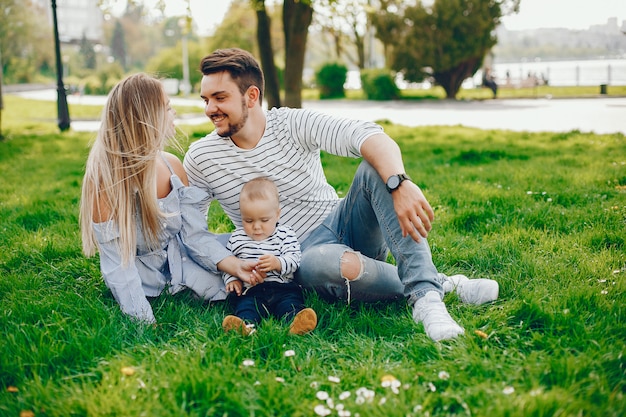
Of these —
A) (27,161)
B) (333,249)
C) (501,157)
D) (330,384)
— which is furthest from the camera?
(27,161)

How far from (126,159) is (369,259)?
1.43 metres

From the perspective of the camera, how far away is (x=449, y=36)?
2764 centimetres

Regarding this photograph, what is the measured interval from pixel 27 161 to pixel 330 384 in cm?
832

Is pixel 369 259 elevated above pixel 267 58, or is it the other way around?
pixel 267 58

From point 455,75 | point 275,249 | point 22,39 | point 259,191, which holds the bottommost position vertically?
point 275,249

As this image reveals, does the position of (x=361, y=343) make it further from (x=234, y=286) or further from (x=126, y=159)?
(x=126, y=159)

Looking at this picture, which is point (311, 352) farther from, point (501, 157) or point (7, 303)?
point (501, 157)

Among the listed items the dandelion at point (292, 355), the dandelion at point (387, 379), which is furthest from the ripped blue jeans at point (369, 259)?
the dandelion at point (387, 379)

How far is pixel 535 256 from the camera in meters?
3.97

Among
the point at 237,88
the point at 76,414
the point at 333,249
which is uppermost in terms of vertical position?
the point at 237,88

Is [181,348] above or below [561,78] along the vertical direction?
below

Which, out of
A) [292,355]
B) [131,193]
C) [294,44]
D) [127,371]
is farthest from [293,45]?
[127,371]

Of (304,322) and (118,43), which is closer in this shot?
(304,322)

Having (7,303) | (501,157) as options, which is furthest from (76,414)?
(501,157)
